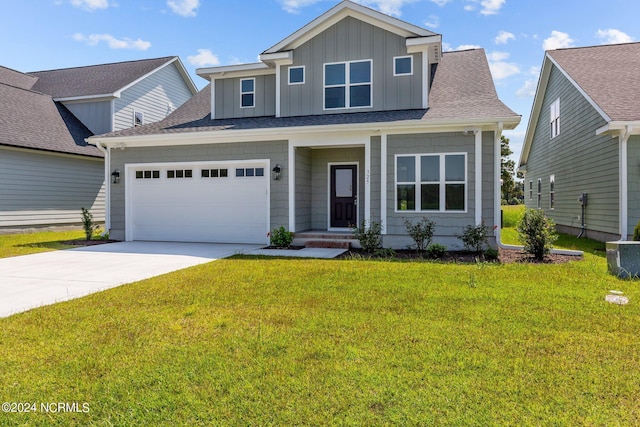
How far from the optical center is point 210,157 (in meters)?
11.8

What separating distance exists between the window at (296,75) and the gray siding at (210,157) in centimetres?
218

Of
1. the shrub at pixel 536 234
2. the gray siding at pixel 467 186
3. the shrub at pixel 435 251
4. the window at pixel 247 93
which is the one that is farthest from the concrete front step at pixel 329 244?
the window at pixel 247 93

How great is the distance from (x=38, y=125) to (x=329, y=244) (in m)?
12.9

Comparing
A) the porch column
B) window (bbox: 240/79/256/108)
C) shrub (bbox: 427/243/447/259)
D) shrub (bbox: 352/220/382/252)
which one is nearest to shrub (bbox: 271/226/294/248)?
the porch column

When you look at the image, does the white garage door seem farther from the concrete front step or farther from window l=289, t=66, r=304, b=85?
window l=289, t=66, r=304, b=85

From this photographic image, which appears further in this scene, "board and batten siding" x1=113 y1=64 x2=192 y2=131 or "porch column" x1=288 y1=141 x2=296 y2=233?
"board and batten siding" x1=113 y1=64 x2=192 y2=131

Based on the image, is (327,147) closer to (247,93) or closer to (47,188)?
(247,93)

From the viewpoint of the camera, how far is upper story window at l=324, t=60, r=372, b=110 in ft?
38.2

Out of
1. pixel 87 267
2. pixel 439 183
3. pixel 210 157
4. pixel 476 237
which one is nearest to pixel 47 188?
pixel 210 157

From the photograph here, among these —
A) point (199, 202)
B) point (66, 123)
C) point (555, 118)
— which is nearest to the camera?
point (199, 202)

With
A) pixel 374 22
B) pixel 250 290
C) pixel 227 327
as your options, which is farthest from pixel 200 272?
pixel 374 22

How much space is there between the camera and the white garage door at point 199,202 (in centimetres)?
1166

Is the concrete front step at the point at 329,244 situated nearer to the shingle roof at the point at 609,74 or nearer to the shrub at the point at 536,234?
the shrub at the point at 536,234

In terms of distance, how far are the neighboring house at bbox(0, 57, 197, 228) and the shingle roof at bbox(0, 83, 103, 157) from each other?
0.11ft
